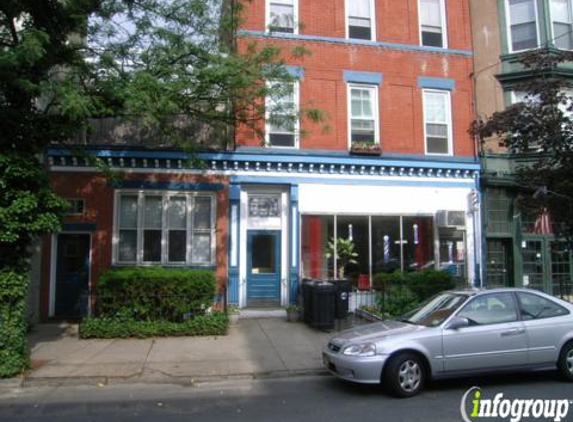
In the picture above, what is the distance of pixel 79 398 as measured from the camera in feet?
23.4

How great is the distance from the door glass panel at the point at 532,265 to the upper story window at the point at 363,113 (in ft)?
21.4

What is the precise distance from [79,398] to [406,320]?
17.4ft

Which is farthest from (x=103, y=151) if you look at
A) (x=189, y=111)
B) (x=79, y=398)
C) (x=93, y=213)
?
(x=79, y=398)

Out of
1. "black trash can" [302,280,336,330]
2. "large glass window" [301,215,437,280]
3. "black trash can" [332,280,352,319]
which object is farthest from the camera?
"large glass window" [301,215,437,280]

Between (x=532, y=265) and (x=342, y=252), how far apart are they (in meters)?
6.96

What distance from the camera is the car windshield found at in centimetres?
739

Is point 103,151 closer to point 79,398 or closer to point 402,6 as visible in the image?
point 79,398

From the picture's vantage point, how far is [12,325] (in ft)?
26.7

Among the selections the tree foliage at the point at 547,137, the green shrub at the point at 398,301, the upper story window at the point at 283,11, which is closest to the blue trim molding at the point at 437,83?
the upper story window at the point at 283,11

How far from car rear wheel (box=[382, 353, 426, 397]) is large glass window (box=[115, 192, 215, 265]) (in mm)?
8154

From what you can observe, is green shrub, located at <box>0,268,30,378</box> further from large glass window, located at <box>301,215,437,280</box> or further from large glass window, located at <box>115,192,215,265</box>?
large glass window, located at <box>301,215,437,280</box>

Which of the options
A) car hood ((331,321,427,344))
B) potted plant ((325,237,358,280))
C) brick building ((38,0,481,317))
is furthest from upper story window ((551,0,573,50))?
car hood ((331,321,427,344))

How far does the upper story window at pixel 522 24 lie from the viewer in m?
16.7

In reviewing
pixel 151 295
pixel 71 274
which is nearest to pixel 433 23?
pixel 151 295
